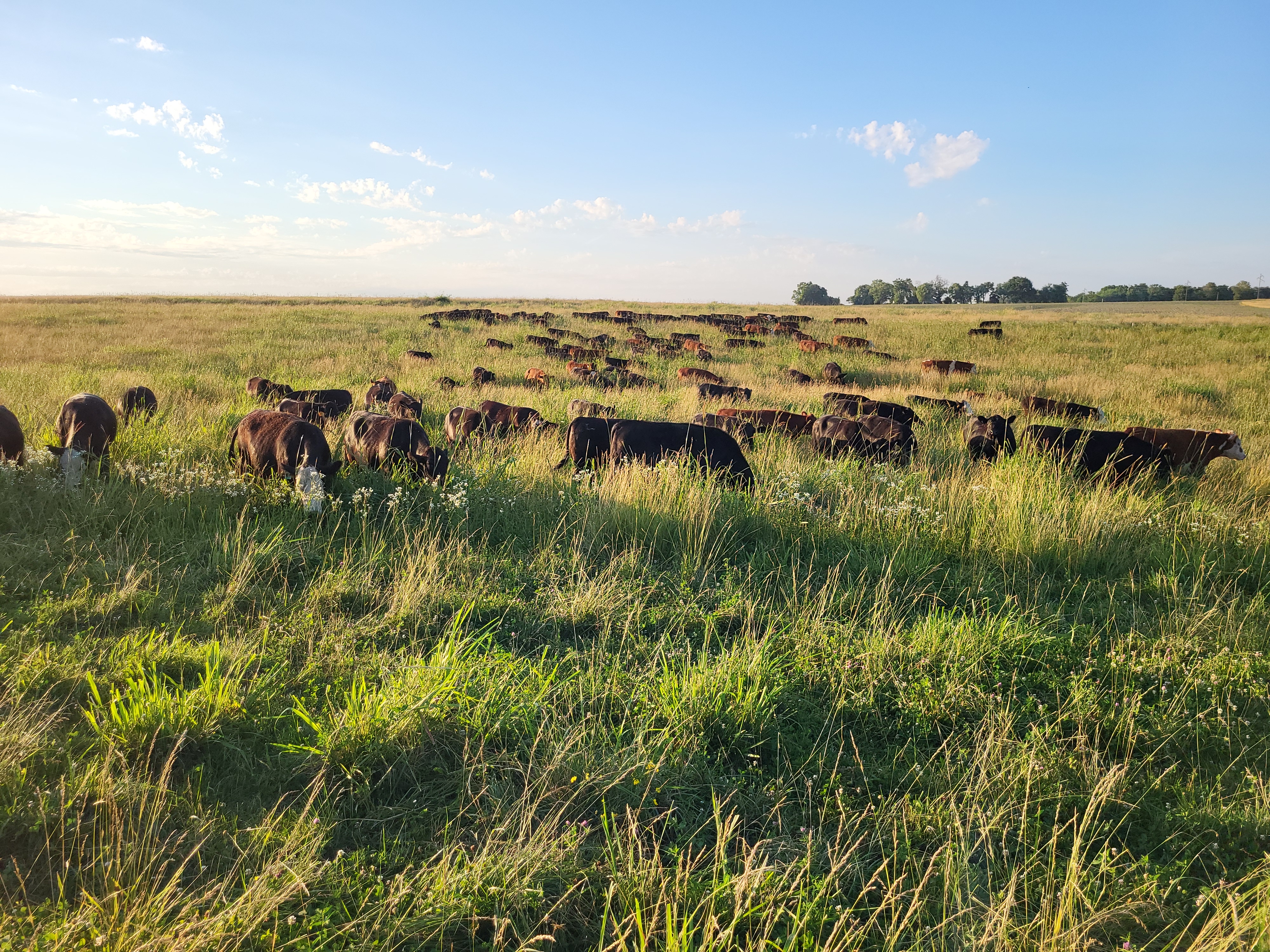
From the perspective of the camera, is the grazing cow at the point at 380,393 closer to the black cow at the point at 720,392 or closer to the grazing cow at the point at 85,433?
the grazing cow at the point at 85,433

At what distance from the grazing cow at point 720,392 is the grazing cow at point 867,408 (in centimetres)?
196

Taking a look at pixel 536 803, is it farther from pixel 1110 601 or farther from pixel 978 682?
pixel 1110 601

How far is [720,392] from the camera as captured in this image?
50.1ft

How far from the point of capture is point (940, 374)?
2028cm

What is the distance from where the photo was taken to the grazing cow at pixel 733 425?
10.1 m

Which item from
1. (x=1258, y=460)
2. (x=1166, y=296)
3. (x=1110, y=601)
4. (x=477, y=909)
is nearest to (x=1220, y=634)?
(x=1110, y=601)

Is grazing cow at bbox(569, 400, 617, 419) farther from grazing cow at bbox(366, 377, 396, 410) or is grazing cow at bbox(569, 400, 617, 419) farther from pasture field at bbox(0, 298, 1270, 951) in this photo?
pasture field at bbox(0, 298, 1270, 951)

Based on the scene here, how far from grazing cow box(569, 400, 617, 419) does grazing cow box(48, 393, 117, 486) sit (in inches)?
259

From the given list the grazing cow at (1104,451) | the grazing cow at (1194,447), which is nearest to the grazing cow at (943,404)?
the grazing cow at (1194,447)

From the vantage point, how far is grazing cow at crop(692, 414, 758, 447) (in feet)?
33.3

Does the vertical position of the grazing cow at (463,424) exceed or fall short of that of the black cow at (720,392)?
it falls short

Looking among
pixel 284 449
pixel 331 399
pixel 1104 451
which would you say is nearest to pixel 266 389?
pixel 331 399

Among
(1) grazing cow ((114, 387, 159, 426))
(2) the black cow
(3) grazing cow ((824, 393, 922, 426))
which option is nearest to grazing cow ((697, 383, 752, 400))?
(2) the black cow

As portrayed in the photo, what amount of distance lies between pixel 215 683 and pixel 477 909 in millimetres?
2032
